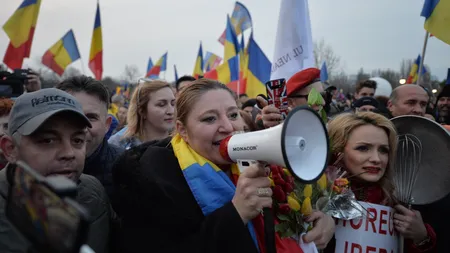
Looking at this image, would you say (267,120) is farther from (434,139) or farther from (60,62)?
(60,62)

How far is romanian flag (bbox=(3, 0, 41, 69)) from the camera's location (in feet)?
22.6

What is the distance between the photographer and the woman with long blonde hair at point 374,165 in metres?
2.27

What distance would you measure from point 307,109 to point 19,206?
103cm

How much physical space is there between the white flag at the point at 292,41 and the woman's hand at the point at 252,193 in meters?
1.88

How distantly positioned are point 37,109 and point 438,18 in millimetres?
4286

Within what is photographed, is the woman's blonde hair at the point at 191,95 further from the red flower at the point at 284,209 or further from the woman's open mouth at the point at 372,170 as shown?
the woman's open mouth at the point at 372,170

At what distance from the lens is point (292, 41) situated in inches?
137

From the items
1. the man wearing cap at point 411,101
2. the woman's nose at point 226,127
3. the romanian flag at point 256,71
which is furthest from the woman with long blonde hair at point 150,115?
the romanian flag at point 256,71

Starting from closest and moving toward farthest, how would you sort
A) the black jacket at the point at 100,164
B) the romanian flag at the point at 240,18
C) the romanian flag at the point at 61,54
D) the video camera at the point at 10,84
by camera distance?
the black jacket at the point at 100,164 < the video camera at the point at 10,84 < the romanian flag at the point at 61,54 < the romanian flag at the point at 240,18

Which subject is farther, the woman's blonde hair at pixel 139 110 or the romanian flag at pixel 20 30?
the romanian flag at pixel 20 30

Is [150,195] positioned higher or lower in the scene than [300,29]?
lower

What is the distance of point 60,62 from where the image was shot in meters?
9.49

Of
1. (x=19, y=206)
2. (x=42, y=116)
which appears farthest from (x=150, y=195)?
(x=19, y=206)

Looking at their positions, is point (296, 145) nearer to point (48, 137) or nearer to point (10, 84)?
point (48, 137)
